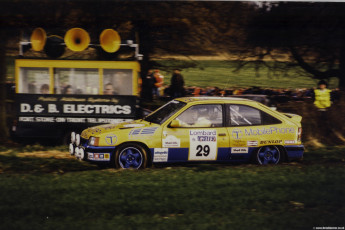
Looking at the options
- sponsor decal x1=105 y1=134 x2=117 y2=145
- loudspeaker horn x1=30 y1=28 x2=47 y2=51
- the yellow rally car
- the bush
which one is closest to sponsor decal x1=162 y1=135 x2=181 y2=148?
the yellow rally car

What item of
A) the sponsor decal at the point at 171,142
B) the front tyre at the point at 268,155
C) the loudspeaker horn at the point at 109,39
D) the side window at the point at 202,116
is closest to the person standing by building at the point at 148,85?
the loudspeaker horn at the point at 109,39

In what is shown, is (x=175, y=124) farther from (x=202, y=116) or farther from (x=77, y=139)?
(x=77, y=139)

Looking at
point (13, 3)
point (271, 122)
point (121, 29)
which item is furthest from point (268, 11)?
point (13, 3)

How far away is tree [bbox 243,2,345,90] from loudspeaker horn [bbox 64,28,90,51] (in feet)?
11.4

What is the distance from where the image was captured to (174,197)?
19.8 ft

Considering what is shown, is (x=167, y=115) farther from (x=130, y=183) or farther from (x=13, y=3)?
(x=13, y=3)

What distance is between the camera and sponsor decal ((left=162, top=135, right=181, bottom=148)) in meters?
7.50

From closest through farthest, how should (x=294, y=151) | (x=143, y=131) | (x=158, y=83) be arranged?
(x=143, y=131) < (x=294, y=151) < (x=158, y=83)

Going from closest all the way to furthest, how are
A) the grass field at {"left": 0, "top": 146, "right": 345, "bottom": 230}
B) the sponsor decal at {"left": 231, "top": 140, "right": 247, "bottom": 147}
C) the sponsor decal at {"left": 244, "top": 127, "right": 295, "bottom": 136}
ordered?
the grass field at {"left": 0, "top": 146, "right": 345, "bottom": 230}, the sponsor decal at {"left": 231, "top": 140, "right": 247, "bottom": 147}, the sponsor decal at {"left": 244, "top": 127, "right": 295, "bottom": 136}

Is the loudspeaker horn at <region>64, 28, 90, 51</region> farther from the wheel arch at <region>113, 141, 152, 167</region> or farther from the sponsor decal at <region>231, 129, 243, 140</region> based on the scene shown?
the sponsor decal at <region>231, 129, 243, 140</region>

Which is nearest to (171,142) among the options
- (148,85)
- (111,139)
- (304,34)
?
(111,139)

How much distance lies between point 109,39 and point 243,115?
319 cm

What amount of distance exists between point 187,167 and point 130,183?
150 centimetres

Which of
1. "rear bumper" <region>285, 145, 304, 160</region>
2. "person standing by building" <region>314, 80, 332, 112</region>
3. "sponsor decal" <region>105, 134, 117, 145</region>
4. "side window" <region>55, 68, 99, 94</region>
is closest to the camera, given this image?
"sponsor decal" <region>105, 134, 117, 145</region>
